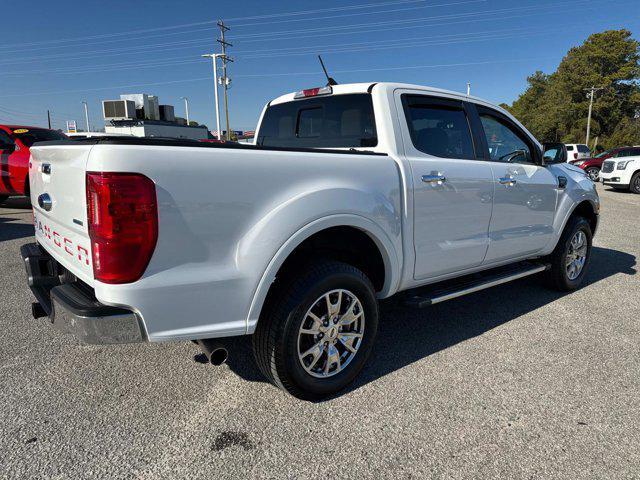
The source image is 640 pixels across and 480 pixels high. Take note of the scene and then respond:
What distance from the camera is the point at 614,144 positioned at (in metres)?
47.9

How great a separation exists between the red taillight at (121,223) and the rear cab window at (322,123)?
1.67m

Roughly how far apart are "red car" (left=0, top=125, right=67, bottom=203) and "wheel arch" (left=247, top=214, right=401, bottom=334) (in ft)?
28.5

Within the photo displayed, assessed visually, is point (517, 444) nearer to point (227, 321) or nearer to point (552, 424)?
point (552, 424)

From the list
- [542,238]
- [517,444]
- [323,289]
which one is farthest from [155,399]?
[542,238]

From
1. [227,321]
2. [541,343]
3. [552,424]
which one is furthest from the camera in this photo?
[541,343]

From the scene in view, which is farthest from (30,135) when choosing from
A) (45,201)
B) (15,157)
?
(45,201)

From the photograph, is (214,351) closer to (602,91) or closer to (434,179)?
(434,179)

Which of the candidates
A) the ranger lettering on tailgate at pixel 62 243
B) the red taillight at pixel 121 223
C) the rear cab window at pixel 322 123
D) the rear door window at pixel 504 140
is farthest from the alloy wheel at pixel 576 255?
the ranger lettering on tailgate at pixel 62 243

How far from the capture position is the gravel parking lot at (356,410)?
2080 mm

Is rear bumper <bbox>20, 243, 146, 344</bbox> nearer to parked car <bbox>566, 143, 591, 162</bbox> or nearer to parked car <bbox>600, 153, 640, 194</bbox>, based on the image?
parked car <bbox>600, 153, 640, 194</bbox>

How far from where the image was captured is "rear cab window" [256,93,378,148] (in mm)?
3146

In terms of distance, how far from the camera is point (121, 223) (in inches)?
73.9

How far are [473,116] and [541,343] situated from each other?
6.11 ft

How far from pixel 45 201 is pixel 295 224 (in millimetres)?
1486
